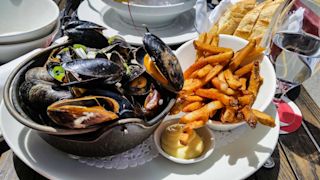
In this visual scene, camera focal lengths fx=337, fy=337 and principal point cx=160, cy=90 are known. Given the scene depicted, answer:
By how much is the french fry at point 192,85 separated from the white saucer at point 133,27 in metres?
0.32

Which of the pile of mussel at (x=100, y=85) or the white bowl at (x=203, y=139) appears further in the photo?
the white bowl at (x=203, y=139)

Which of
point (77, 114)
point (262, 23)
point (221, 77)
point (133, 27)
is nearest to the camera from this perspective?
→ point (77, 114)

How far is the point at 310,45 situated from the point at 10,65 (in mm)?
730

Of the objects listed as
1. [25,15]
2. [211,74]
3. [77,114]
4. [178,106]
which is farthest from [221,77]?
[25,15]

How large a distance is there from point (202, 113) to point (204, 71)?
12 cm

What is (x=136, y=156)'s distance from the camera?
671 mm

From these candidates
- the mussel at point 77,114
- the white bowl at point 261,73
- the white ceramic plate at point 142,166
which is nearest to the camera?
the mussel at point 77,114

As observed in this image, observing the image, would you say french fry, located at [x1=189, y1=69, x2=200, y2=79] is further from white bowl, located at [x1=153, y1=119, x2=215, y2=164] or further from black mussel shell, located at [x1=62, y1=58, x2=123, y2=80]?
black mussel shell, located at [x1=62, y1=58, x2=123, y2=80]

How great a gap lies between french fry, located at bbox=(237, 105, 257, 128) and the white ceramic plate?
0.09m

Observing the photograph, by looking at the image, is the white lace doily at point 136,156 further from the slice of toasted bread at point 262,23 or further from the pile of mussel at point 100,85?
the slice of toasted bread at point 262,23

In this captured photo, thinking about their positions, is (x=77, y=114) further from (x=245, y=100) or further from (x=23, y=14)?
(x=23, y=14)

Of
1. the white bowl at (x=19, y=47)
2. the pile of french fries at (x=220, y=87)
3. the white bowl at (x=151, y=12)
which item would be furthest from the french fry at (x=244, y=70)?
the white bowl at (x=19, y=47)

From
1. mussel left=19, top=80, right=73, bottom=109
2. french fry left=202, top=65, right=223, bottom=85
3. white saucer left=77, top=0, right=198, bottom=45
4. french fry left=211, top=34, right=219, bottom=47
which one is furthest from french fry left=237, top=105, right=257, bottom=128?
white saucer left=77, top=0, right=198, bottom=45

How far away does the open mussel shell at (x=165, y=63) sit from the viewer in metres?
0.63
